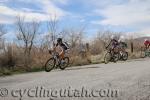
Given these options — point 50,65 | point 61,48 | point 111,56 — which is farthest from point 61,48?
point 111,56

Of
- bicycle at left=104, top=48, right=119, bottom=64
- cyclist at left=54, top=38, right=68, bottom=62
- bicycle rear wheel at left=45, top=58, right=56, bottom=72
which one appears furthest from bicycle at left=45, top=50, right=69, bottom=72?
bicycle at left=104, top=48, right=119, bottom=64

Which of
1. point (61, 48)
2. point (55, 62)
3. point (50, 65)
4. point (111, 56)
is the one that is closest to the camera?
point (50, 65)

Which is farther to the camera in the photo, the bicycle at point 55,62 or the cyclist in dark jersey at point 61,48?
the cyclist in dark jersey at point 61,48

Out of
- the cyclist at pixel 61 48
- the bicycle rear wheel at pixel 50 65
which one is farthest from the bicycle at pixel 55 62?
the cyclist at pixel 61 48

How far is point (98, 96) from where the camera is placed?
8.98 metres

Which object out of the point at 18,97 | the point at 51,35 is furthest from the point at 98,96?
the point at 51,35

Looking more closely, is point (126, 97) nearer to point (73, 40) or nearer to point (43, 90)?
point (43, 90)

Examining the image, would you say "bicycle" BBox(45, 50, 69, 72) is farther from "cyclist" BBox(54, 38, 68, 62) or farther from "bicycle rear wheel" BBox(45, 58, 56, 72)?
"cyclist" BBox(54, 38, 68, 62)

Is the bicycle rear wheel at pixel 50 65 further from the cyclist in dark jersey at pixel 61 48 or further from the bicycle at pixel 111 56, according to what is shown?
the bicycle at pixel 111 56

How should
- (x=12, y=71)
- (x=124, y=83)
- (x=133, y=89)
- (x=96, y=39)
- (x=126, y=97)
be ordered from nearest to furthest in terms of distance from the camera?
(x=126, y=97) < (x=133, y=89) < (x=124, y=83) < (x=12, y=71) < (x=96, y=39)

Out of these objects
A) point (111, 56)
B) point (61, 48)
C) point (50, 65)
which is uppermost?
point (61, 48)

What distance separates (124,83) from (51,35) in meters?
24.1

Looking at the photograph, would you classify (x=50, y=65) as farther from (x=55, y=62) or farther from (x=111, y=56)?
(x=111, y=56)

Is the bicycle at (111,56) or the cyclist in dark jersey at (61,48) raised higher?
the cyclist in dark jersey at (61,48)
